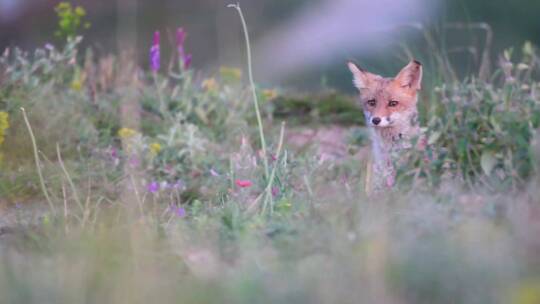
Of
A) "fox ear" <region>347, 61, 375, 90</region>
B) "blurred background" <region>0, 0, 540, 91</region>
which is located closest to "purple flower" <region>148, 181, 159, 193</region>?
"fox ear" <region>347, 61, 375, 90</region>

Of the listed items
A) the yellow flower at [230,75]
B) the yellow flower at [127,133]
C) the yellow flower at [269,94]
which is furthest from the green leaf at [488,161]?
the yellow flower at [230,75]

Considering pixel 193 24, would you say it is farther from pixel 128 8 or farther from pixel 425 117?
pixel 425 117

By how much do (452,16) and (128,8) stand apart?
246 inches

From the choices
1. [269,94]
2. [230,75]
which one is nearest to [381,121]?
[269,94]

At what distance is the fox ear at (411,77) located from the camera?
641cm

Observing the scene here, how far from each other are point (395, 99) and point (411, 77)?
19 centimetres

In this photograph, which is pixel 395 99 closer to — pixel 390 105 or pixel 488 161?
pixel 390 105

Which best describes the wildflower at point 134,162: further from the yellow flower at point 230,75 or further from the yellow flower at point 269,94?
the yellow flower at point 230,75

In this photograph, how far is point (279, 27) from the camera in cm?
1625

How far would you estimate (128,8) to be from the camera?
57.3 feet

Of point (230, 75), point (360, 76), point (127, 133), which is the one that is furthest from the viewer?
point (230, 75)

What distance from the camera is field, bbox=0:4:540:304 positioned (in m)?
3.22

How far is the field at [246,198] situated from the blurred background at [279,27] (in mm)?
4860

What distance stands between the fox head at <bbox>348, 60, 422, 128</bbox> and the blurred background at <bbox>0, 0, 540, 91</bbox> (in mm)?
6060
